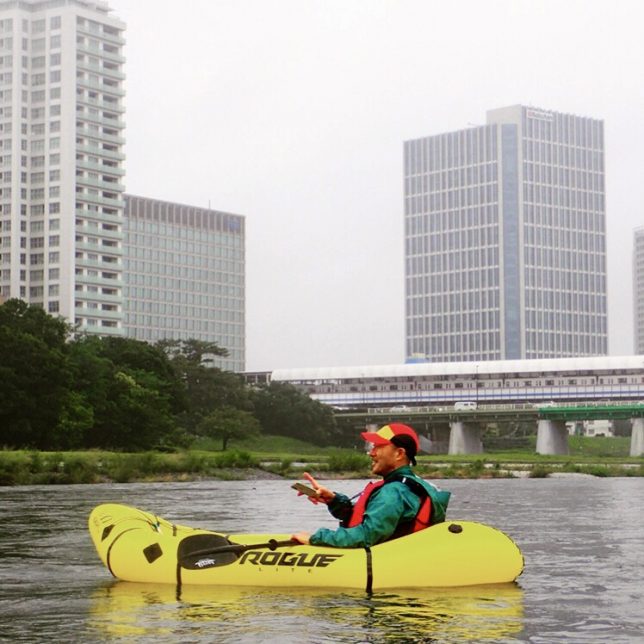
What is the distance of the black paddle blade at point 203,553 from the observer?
562 inches

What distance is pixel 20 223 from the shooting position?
183m

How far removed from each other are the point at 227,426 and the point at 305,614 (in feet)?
354

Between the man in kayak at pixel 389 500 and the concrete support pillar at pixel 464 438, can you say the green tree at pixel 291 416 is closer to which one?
the concrete support pillar at pixel 464 438

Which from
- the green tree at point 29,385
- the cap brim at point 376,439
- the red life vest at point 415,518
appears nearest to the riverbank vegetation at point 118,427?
the green tree at point 29,385

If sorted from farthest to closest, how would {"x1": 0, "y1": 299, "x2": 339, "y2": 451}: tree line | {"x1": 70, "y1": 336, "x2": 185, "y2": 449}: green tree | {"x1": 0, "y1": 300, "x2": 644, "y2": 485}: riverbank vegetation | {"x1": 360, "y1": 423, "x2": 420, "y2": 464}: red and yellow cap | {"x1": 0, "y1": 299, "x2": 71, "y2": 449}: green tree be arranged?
{"x1": 70, "y1": 336, "x2": 185, "y2": 449}: green tree, {"x1": 0, "y1": 299, "x2": 339, "y2": 451}: tree line, {"x1": 0, "y1": 299, "x2": 71, "y2": 449}: green tree, {"x1": 0, "y1": 300, "x2": 644, "y2": 485}: riverbank vegetation, {"x1": 360, "y1": 423, "x2": 420, "y2": 464}: red and yellow cap

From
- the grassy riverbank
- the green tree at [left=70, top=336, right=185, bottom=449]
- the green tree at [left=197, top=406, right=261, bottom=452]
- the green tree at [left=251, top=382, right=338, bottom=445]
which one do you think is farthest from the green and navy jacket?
the green tree at [left=251, top=382, right=338, bottom=445]

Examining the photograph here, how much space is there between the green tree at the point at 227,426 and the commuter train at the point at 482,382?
52293 mm

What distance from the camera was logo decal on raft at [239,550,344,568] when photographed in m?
13.7

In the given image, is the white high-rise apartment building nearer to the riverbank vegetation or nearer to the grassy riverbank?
the riverbank vegetation

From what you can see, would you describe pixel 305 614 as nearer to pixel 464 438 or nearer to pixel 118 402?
pixel 118 402

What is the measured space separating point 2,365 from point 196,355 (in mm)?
66611

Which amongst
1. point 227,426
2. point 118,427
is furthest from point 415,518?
point 227,426

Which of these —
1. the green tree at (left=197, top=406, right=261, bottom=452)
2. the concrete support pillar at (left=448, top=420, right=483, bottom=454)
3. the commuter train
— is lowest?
the concrete support pillar at (left=448, top=420, right=483, bottom=454)

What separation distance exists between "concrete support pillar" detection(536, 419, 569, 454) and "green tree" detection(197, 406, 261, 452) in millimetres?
31806
